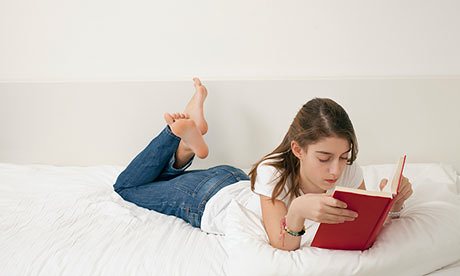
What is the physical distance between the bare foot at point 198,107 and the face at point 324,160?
51 cm

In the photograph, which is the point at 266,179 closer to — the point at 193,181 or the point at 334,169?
the point at 334,169

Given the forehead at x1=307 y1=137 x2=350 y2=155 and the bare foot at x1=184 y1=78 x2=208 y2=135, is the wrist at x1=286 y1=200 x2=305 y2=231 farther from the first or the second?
the bare foot at x1=184 y1=78 x2=208 y2=135

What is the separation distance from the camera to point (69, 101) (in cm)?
185

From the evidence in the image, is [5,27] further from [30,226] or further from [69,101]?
[30,226]

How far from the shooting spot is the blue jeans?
4.67 feet

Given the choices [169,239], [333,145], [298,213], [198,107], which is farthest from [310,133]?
[198,107]

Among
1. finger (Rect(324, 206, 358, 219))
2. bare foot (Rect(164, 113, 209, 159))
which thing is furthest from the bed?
bare foot (Rect(164, 113, 209, 159))

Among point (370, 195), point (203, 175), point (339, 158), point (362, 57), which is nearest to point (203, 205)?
point (203, 175)

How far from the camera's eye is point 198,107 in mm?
1648

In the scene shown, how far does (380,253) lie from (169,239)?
1.67 feet

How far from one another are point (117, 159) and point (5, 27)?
2.00ft

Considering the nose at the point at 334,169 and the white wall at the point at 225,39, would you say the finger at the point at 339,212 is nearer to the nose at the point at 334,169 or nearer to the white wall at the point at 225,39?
the nose at the point at 334,169

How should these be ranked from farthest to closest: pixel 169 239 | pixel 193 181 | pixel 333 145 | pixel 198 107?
pixel 198 107
pixel 193 181
pixel 169 239
pixel 333 145

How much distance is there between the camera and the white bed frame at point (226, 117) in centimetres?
166
